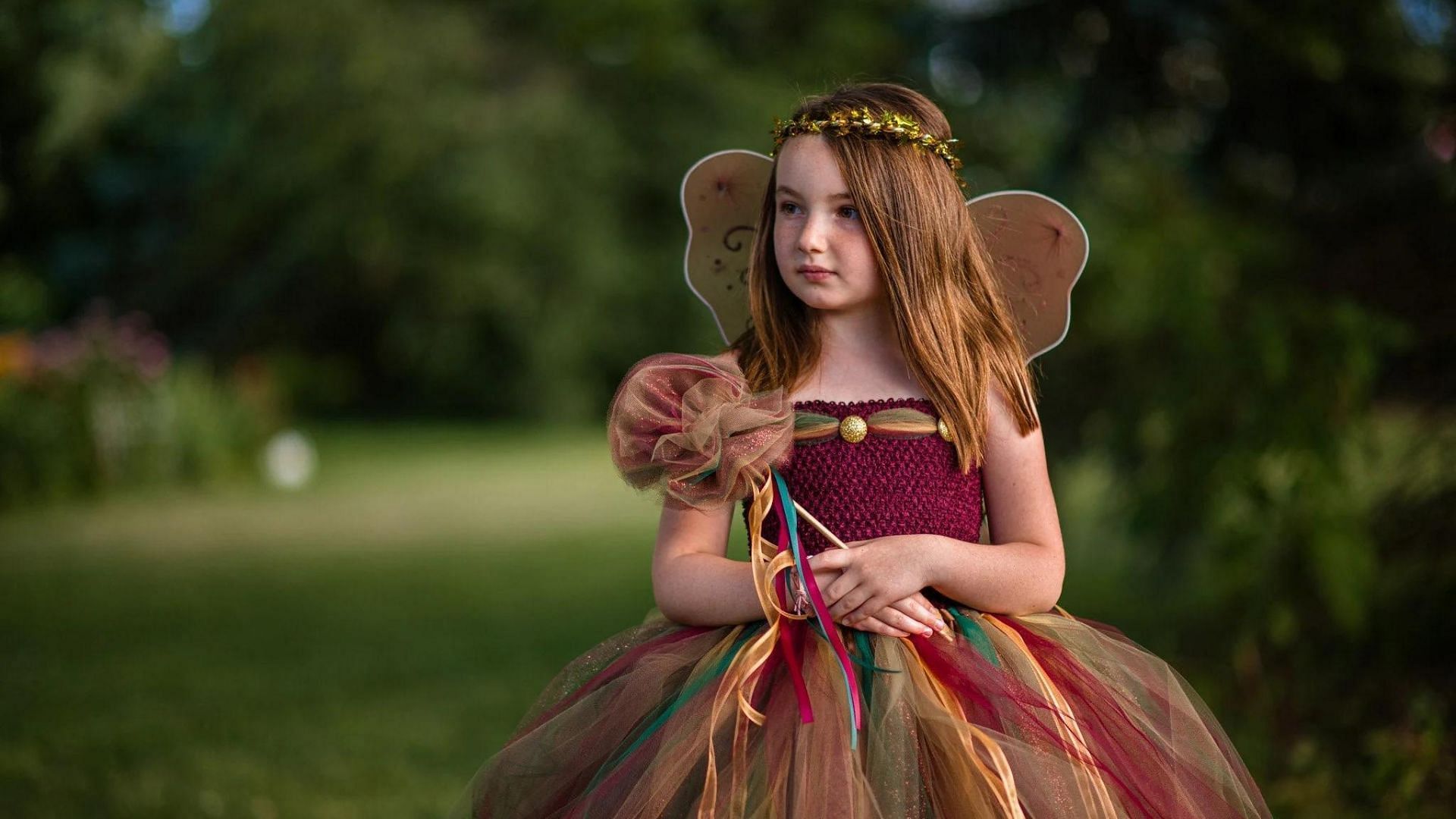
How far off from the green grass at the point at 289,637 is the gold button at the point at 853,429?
8.10 feet

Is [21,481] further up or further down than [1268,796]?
further up

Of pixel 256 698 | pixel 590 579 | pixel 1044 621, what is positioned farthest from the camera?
pixel 590 579

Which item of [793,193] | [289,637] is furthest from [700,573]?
[289,637]

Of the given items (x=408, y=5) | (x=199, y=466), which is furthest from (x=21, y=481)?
(x=408, y=5)

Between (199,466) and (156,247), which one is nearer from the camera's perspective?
(199,466)

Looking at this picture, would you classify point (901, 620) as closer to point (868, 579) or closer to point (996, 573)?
point (868, 579)

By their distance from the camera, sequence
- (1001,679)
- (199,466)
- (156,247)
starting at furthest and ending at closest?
(156,247), (199,466), (1001,679)

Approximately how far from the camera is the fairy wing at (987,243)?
2.34 meters

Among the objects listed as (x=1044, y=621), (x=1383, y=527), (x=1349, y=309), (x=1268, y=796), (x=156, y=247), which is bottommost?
(x=1268, y=796)

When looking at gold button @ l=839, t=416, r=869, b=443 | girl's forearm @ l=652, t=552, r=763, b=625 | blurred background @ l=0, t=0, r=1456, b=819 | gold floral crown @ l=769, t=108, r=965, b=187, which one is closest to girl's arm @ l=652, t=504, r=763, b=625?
girl's forearm @ l=652, t=552, r=763, b=625

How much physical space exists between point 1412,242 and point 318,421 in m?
15.9

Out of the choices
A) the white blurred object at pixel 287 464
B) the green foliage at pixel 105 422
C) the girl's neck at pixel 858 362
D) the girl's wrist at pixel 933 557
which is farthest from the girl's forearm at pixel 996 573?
the white blurred object at pixel 287 464

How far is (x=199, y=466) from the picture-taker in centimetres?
1115

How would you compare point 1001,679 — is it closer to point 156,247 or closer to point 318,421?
point 318,421
